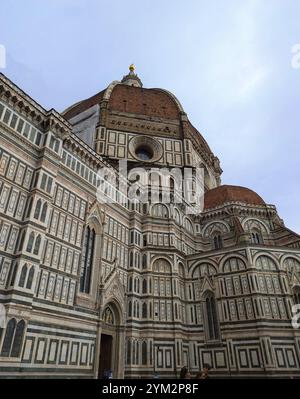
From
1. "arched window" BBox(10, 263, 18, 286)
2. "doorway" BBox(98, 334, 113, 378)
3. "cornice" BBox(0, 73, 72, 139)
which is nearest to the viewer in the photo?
"arched window" BBox(10, 263, 18, 286)

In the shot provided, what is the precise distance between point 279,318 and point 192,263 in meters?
8.41

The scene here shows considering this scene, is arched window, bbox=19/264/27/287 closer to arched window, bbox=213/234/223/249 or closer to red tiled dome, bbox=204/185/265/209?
arched window, bbox=213/234/223/249

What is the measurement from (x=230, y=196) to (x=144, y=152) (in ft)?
38.2

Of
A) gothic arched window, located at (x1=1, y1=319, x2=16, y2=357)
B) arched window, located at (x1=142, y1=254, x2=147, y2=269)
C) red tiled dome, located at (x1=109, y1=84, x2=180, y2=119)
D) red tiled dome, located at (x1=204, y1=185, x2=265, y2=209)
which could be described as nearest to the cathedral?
gothic arched window, located at (x1=1, y1=319, x2=16, y2=357)

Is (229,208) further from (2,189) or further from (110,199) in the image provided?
(2,189)

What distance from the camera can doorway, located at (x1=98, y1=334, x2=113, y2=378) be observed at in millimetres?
20094

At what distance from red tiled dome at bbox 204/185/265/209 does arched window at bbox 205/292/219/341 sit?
12030 millimetres

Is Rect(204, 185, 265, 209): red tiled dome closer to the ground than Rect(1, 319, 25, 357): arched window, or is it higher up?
higher up

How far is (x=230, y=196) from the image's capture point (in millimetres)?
34562

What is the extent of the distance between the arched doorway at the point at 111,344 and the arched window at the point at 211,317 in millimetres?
7491

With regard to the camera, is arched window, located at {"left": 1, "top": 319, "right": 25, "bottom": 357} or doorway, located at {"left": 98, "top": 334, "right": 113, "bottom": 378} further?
doorway, located at {"left": 98, "top": 334, "right": 113, "bottom": 378}
